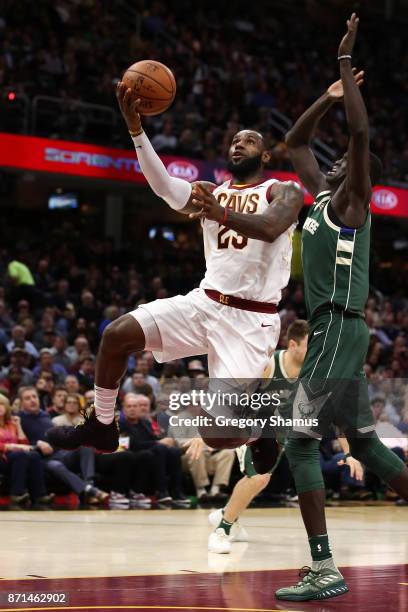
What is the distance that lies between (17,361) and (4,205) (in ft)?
32.7

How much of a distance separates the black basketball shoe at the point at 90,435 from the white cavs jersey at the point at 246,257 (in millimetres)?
1028

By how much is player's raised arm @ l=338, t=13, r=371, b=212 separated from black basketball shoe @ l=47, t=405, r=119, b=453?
1.97 meters

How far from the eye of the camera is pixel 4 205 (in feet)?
74.0

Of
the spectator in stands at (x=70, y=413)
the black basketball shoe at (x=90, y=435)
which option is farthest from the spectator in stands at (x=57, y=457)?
the black basketball shoe at (x=90, y=435)

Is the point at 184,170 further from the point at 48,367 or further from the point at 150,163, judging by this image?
the point at 150,163

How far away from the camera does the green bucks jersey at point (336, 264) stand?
19.6 ft

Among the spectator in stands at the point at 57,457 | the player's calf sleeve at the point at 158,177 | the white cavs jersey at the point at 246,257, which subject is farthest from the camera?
the spectator in stands at the point at 57,457

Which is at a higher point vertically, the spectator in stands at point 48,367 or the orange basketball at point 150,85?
the orange basketball at point 150,85

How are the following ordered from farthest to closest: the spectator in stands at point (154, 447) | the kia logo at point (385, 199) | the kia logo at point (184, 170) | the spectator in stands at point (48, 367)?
the kia logo at point (385, 199), the kia logo at point (184, 170), the spectator in stands at point (48, 367), the spectator in stands at point (154, 447)

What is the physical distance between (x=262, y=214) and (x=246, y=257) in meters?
0.37

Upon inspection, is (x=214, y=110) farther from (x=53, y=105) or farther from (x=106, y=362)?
(x=106, y=362)

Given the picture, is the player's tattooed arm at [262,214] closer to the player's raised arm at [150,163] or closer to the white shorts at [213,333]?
the player's raised arm at [150,163]

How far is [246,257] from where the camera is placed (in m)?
6.20

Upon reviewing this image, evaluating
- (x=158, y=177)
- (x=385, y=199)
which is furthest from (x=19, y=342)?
(x=385, y=199)
